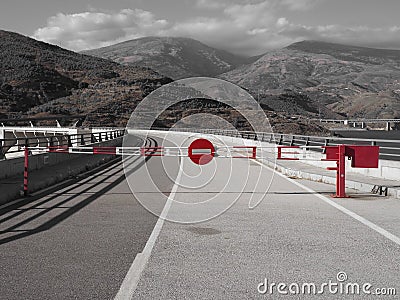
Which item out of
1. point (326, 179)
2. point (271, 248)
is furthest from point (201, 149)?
point (271, 248)

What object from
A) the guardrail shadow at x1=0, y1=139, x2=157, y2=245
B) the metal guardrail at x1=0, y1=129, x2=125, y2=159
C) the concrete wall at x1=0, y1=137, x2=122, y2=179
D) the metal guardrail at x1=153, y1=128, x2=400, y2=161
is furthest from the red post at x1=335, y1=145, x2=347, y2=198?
the metal guardrail at x1=0, y1=129, x2=125, y2=159

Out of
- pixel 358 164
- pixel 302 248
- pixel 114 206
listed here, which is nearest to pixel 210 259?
pixel 302 248

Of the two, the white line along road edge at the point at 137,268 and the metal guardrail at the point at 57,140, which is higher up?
the metal guardrail at the point at 57,140

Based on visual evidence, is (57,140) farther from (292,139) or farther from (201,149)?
(201,149)

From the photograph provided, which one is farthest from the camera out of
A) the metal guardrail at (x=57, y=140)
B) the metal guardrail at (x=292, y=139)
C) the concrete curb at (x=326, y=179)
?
the metal guardrail at (x=57, y=140)

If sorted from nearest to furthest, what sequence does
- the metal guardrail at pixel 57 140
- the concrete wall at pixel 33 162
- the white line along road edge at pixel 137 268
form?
the white line along road edge at pixel 137 268, the concrete wall at pixel 33 162, the metal guardrail at pixel 57 140

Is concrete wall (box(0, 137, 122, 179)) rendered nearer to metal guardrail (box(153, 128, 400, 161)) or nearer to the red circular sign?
metal guardrail (box(153, 128, 400, 161))

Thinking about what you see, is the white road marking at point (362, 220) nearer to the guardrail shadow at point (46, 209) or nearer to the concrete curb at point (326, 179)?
the concrete curb at point (326, 179)

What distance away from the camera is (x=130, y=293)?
5.90 meters

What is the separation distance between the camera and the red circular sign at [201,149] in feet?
55.8

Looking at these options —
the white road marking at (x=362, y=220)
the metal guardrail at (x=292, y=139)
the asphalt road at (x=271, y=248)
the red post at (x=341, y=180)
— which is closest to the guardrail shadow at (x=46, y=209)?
the asphalt road at (x=271, y=248)

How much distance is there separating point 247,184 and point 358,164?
13.0ft

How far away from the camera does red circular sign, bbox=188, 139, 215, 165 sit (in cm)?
1702

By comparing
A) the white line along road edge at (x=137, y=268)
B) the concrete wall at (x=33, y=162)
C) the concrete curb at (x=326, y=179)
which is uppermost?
the concrete wall at (x=33, y=162)
